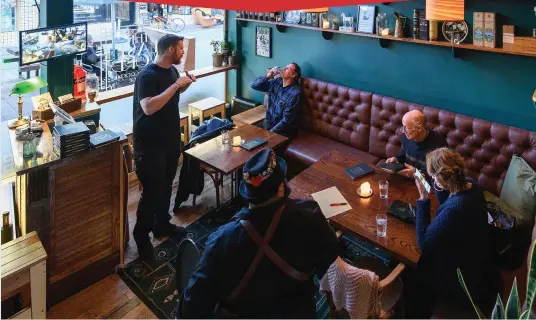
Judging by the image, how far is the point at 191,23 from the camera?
573cm

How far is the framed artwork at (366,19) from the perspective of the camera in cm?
431

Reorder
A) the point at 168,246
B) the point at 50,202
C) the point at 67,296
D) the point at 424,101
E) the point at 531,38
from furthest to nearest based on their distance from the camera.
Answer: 1. the point at 424,101
2. the point at 168,246
3. the point at 531,38
4. the point at 67,296
5. the point at 50,202

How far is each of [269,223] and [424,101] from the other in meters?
2.95

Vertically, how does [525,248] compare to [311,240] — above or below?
below

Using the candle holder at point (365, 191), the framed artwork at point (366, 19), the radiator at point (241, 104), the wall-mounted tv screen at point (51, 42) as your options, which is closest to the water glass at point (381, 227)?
the candle holder at point (365, 191)

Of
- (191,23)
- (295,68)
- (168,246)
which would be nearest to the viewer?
(168,246)

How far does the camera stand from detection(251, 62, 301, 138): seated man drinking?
15.2 ft

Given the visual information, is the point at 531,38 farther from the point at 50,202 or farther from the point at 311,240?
the point at 50,202

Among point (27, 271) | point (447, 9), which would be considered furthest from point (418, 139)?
point (27, 271)

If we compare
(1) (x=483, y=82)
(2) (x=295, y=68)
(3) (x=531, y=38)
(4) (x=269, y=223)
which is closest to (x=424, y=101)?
(1) (x=483, y=82)

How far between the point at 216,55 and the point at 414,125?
2.85 m

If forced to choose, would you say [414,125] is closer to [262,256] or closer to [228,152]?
[228,152]

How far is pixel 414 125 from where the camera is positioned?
342 centimetres

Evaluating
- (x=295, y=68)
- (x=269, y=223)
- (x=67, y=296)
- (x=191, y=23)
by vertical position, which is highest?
(x=191, y=23)
